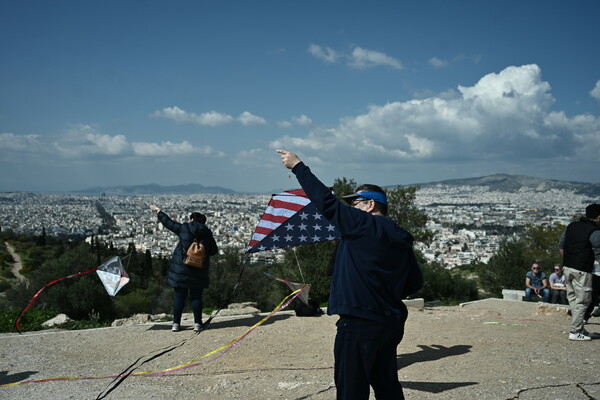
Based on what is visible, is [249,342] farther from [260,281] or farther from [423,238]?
[423,238]

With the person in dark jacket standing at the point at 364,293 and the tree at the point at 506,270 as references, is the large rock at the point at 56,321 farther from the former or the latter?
the tree at the point at 506,270

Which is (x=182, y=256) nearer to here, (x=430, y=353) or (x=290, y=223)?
(x=290, y=223)

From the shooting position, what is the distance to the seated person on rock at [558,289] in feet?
39.2

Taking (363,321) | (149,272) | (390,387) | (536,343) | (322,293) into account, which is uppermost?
(363,321)

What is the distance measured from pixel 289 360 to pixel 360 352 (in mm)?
3454

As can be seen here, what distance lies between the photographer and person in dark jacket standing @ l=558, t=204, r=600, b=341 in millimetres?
6547

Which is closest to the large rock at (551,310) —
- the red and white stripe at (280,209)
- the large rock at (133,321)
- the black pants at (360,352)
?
the red and white stripe at (280,209)

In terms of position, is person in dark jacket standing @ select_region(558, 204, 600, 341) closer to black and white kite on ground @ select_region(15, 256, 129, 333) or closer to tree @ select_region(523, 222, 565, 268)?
black and white kite on ground @ select_region(15, 256, 129, 333)

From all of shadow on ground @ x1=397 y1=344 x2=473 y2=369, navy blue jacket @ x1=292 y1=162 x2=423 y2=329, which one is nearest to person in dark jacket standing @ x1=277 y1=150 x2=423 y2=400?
navy blue jacket @ x1=292 y1=162 x2=423 y2=329

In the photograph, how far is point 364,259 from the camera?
311 centimetres

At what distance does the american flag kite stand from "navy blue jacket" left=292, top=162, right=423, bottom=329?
4.00 metres

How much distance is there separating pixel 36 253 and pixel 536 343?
43492mm

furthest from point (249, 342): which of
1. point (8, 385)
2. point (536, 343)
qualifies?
point (536, 343)

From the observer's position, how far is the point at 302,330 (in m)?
8.10
